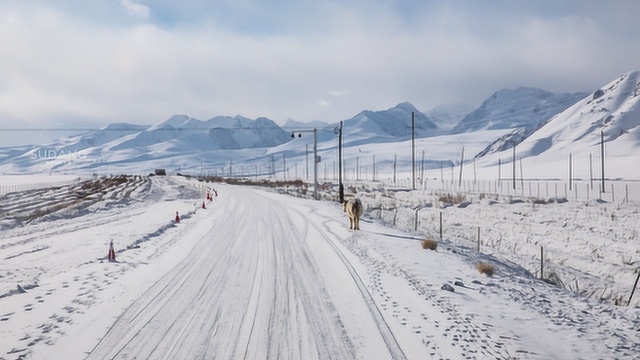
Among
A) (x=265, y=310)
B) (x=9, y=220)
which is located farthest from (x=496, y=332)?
(x=9, y=220)

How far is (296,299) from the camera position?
8484 millimetres

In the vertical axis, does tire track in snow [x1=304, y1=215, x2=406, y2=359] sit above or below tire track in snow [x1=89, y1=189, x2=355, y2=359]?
below

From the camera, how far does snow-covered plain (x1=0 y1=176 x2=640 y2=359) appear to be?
20.5ft

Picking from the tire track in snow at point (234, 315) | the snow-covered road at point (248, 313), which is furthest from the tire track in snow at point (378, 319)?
the tire track in snow at point (234, 315)

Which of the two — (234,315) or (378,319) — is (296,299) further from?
(378,319)

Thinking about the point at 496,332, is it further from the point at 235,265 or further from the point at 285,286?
the point at 235,265

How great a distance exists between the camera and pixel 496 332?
6.80 m

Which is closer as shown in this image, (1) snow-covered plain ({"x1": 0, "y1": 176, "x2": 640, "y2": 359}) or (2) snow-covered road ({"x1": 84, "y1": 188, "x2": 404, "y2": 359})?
(2) snow-covered road ({"x1": 84, "y1": 188, "x2": 404, "y2": 359})

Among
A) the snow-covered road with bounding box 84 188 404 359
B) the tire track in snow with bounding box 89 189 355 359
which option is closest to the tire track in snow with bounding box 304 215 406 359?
the snow-covered road with bounding box 84 188 404 359

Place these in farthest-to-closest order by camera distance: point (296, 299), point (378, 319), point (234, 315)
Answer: point (296, 299)
point (234, 315)
point (378, 319)

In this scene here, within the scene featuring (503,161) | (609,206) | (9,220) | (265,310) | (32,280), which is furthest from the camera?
(503,161)

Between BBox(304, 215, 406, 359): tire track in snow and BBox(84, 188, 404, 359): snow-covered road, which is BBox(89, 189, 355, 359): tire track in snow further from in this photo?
BBox(304, 215, 406, 359): tire track in snow

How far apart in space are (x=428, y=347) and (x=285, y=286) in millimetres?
3877

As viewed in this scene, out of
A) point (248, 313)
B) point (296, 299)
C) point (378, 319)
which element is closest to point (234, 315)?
point (248, 313)
